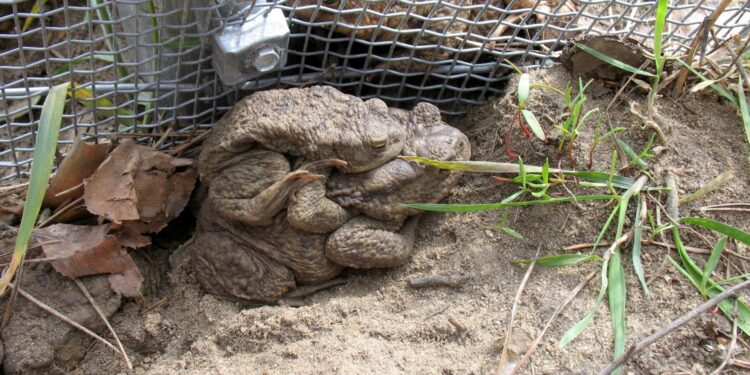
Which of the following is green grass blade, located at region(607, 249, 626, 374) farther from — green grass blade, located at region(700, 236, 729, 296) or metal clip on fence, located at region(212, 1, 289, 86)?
metal clip on fence, located at region(212, 1, 289, 86)

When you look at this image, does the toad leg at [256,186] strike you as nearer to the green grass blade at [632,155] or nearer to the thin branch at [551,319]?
the thin branch at [551,319]

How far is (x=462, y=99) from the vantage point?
2785 mm

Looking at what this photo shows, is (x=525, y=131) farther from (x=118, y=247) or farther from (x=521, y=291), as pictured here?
(x=118, y=247)

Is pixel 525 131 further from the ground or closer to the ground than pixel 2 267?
further from the ground

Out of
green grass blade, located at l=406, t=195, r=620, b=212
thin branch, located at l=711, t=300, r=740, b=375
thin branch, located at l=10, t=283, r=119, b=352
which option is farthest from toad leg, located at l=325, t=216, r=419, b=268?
thin branch, located at l=711, t=300, r=740, b=375

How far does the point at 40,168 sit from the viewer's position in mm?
1979

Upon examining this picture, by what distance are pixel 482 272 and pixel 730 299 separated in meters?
0.77

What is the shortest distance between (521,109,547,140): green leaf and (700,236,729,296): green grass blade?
653 mm

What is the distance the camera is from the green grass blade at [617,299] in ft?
6.61

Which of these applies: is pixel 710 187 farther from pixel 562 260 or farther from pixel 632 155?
pixel 562 260

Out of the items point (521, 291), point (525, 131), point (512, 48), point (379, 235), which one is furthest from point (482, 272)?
point (512, 48)

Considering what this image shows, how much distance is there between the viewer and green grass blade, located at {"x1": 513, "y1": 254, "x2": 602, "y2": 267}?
2.21 meters

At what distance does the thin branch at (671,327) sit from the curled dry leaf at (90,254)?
1.60 metres

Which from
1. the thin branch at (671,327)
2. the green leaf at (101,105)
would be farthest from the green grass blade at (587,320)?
the green leaf at (101,105)
